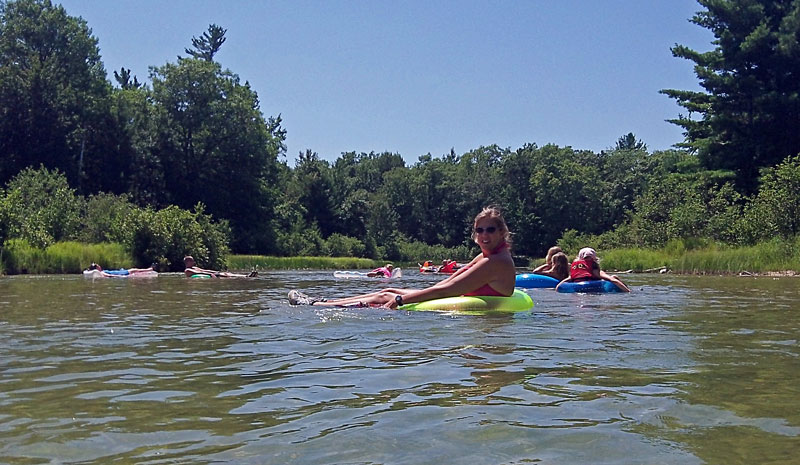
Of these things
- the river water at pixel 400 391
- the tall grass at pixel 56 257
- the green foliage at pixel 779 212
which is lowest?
the river water at pixel 400 391

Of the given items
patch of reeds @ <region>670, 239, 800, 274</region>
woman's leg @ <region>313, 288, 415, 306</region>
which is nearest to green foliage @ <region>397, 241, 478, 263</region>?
patch of reeds @ <region>670, 239, 800, 274</region>

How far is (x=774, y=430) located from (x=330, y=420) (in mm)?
1847

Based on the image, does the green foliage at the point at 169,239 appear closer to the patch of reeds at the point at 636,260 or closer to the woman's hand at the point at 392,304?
the patch of reeds at the point at 636,260

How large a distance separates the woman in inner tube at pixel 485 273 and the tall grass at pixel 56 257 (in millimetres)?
17410

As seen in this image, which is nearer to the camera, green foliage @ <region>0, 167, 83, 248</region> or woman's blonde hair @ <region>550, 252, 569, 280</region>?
woman's blonde hair @ <region>550, 252, 569, 280</region>

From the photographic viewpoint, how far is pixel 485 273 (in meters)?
8.41

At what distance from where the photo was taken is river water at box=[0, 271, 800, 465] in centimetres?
277

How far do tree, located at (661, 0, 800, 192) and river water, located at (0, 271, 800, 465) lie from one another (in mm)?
30212

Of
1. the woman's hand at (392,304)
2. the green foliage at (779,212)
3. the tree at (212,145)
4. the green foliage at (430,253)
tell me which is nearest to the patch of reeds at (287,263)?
the tree at (212,145)

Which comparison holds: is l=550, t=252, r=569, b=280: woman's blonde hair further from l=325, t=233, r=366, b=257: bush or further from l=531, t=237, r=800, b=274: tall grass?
l=325, t=233, r=366, b=257: bush

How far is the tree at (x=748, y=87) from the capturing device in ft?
112

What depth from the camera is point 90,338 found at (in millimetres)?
6113

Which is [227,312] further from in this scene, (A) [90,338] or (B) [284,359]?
(B) [284,359]

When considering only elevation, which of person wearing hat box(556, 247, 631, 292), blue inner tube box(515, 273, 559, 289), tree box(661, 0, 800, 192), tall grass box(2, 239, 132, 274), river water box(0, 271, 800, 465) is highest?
tree box(661, 0, 800, 192)
